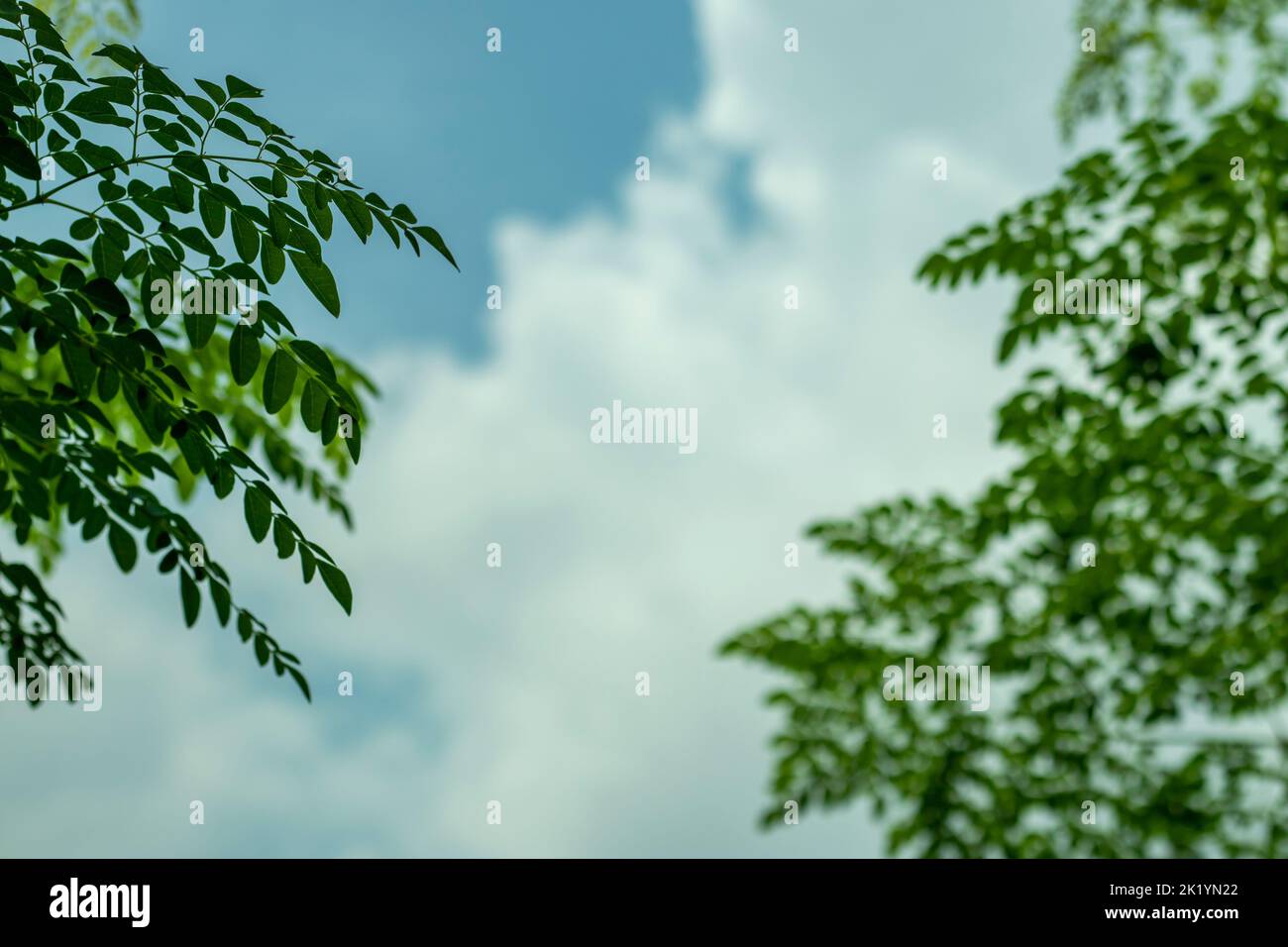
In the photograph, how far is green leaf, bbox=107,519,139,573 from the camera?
2705 mm

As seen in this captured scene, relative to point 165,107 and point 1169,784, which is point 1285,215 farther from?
point 165,107

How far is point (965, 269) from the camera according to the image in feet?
15.9

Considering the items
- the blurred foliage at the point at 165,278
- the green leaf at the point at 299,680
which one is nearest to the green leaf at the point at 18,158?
the blurred foliage at the point at 165,278

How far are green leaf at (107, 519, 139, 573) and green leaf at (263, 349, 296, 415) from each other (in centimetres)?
72

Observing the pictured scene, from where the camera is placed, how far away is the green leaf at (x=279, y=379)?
7.23 feet

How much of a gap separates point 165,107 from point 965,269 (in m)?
3.30

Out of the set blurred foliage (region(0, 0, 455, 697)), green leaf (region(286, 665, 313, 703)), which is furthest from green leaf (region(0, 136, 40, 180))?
green leaf (region(286, 665, 313, 703))

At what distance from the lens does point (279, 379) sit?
2.21 metres

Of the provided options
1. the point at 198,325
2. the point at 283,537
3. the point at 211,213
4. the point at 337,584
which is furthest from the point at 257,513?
the point at 211,213

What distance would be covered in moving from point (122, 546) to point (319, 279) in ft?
2.96

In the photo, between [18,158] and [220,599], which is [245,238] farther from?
[220,599]
